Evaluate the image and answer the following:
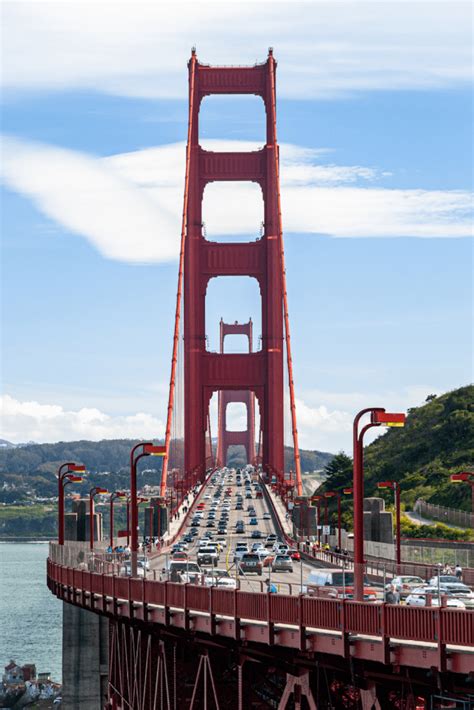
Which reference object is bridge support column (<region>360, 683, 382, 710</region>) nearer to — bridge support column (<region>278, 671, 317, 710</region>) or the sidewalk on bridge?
bridge support column (<region>278, 671, 317, 710</region>)

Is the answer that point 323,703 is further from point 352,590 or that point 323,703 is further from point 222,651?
point 222,651

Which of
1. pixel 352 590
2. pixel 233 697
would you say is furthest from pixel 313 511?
pixel 352 590

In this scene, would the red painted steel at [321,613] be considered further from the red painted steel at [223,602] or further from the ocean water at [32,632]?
the ocean water at [32,632]

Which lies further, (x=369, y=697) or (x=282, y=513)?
(x=282, y=513)

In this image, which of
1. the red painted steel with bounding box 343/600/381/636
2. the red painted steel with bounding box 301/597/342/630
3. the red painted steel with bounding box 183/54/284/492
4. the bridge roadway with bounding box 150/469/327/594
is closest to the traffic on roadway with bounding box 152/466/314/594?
the bridge roadway with bounding box 150/469/327/594

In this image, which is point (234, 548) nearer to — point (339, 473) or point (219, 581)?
point (219, 581)

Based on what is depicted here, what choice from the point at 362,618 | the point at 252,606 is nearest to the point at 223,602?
the point at 252,606

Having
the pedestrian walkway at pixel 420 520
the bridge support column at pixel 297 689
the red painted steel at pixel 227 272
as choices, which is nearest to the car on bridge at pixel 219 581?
the bridge support column at pixel 297 689
